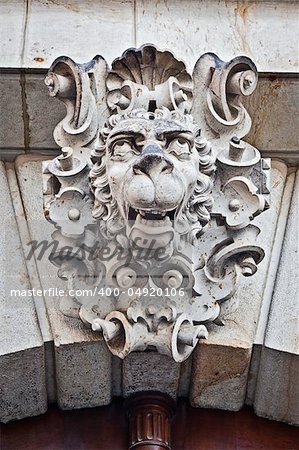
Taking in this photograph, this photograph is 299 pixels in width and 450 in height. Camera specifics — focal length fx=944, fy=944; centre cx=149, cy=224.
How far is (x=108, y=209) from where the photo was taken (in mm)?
1747

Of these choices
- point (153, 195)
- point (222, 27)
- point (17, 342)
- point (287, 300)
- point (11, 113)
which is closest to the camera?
point (153, 195)

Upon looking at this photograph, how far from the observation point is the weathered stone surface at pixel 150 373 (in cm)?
185

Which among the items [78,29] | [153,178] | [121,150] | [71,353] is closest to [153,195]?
[153,178]

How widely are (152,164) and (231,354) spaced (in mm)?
455

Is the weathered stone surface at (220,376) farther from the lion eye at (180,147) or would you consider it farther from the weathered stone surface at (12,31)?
the weathered stone surface at (12,31)

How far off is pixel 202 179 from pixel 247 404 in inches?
20.0

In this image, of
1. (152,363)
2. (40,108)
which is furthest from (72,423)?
(40,108)

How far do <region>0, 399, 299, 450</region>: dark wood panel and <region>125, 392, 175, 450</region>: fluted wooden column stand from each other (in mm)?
41

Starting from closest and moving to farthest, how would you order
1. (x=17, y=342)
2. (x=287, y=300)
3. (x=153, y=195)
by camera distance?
(x=153, y=195), (x=17, y=342), (x=287, y=300)

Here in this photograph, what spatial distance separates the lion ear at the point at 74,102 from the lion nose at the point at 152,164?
0.29 meters

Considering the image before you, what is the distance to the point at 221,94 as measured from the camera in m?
1.92

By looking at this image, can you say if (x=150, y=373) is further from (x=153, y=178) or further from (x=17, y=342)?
(x=153, y=178)

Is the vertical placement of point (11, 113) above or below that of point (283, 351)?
above

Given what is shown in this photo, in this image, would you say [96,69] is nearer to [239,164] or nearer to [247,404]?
[239,164]
